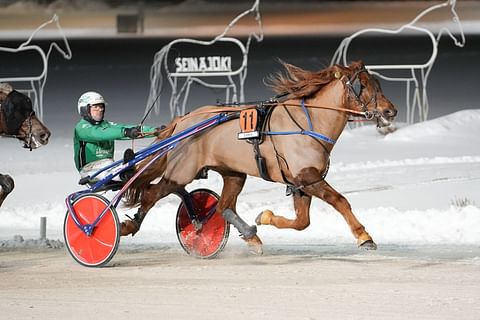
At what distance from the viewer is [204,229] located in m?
7.88

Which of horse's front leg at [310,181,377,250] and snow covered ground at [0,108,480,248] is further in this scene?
snow covered ground at [0,108,480,248]

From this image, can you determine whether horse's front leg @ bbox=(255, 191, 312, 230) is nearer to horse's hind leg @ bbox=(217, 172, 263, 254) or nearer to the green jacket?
horse's hind leg @ bbox=(217, 172, 263, 254)

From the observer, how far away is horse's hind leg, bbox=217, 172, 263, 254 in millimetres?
7615

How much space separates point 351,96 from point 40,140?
6.35ft

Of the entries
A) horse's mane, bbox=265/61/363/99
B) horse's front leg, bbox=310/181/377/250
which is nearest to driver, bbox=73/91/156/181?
horse's mane, bbox=265/61/363/99

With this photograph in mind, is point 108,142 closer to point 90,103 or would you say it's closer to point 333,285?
point 90,103

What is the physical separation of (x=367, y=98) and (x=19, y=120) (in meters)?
2.13

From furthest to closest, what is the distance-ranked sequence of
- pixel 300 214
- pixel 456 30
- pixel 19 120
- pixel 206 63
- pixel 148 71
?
pixel 148 71
pixel 206 63
pixel 456 30
pixel 19 120
pixel 300 214

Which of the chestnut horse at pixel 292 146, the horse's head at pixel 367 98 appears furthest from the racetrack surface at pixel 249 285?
the horse's head at pixel 367 98

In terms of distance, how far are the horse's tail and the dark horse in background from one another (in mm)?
657

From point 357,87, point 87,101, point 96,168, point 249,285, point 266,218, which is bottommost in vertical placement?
point 249,285

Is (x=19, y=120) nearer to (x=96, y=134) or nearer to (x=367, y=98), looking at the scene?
(x=96, y=134)

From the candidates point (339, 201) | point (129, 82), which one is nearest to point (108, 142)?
point (339, 201)

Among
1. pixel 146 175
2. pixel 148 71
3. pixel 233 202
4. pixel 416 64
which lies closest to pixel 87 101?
pixel 146 175
